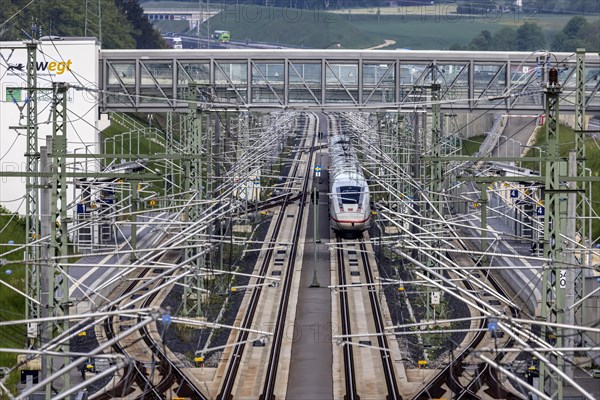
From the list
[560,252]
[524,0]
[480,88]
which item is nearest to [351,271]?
[480,88]

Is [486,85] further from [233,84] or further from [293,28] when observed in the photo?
[293,28]

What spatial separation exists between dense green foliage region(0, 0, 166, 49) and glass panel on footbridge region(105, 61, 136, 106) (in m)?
18.0

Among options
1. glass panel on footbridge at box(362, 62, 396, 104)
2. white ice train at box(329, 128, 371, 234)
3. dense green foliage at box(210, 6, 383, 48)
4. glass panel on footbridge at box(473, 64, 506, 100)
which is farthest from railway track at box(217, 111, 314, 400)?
dense green foliage at box(210, 6, 383, 48)

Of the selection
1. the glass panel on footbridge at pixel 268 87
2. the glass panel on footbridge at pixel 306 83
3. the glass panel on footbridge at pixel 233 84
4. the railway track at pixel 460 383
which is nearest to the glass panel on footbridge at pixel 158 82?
the glass panel on footbridge at pixel 233 84

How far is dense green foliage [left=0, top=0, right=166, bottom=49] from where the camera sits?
7769 centimetres

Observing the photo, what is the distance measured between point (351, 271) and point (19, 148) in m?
14.7

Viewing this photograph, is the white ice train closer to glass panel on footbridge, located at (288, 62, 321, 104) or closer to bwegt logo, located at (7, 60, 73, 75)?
glass panel on footbridge, located at (288, 62, 321, 104)

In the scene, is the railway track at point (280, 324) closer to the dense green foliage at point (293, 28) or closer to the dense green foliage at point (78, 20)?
the dense green foliage at point (78, 20)

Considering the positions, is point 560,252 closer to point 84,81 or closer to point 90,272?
point 90,272

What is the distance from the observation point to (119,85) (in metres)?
48.9

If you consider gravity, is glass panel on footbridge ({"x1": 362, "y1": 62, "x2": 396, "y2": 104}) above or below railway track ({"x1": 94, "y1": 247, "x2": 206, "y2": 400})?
above

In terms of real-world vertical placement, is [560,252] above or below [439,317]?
above

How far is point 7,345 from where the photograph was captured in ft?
106

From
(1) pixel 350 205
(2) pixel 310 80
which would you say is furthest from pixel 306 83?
(1) pixel 350 205
